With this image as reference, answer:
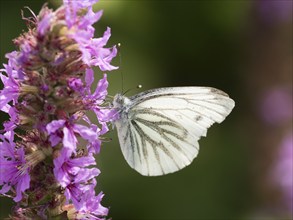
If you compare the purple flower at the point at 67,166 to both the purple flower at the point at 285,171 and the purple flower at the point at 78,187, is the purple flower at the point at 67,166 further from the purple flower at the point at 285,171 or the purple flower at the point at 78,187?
the purple flower at the point at 285,171

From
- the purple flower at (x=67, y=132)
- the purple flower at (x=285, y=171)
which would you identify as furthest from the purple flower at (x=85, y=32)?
the purple flower at (x=285, y=171)

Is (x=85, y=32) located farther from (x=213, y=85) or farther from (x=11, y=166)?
(x=213, y=85)

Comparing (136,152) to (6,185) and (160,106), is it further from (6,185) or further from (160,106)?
(6,185)

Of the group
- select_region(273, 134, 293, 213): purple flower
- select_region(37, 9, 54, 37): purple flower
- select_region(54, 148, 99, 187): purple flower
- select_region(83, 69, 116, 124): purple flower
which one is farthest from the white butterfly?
select_region(273, 134, 293, 213): purple flower

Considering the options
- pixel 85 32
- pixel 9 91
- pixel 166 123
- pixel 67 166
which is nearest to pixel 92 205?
pixel 67 166

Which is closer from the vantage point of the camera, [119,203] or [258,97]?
[119,203]

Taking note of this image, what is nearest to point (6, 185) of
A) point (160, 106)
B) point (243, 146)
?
point (160, 106)
